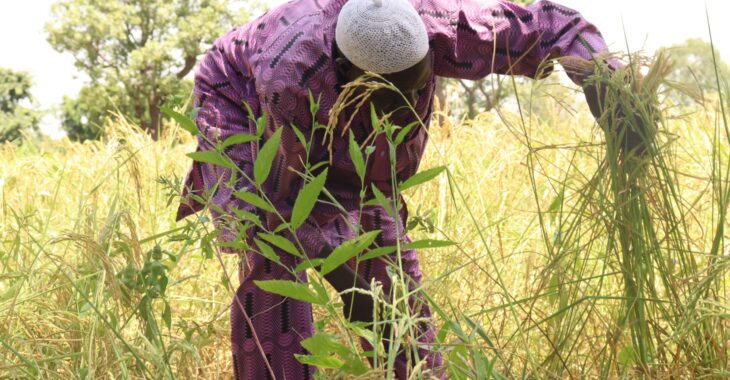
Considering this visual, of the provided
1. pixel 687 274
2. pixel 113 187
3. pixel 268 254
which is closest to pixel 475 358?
pixel 268 254

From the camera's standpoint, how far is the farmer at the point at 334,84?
1.38 meters

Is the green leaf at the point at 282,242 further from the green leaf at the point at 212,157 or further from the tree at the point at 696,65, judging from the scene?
the tree at the point at 696,65

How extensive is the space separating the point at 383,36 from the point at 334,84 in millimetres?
185

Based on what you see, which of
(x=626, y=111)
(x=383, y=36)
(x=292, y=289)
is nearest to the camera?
(x=292, y=289)

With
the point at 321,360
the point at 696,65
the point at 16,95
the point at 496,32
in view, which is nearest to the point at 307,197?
the point at 321,360

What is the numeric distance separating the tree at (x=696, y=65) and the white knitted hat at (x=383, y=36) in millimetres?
411

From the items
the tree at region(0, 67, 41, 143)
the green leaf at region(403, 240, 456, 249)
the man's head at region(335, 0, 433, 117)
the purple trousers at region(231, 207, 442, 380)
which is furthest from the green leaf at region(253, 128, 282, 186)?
the tree at region(0, 67, 41, 143)

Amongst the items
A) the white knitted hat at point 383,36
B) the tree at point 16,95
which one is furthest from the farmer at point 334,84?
the tree at point 16,95

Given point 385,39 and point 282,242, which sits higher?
point 385,39

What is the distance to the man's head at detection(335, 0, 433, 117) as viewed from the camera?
1.34 m

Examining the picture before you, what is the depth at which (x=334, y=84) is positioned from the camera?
149 centimetres

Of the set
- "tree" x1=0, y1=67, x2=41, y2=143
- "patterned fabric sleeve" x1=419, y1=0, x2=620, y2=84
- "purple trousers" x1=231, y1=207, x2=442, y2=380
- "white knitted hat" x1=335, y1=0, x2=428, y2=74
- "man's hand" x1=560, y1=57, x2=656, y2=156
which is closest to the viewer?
"man's hand" x1=560, y1=57, x2=656, y2=156

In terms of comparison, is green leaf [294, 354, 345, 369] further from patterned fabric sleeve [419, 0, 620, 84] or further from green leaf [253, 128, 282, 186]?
patterned fabric sleeve [419, 0, 620, 84]

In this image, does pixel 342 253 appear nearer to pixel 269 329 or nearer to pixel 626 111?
pixel 626 111
